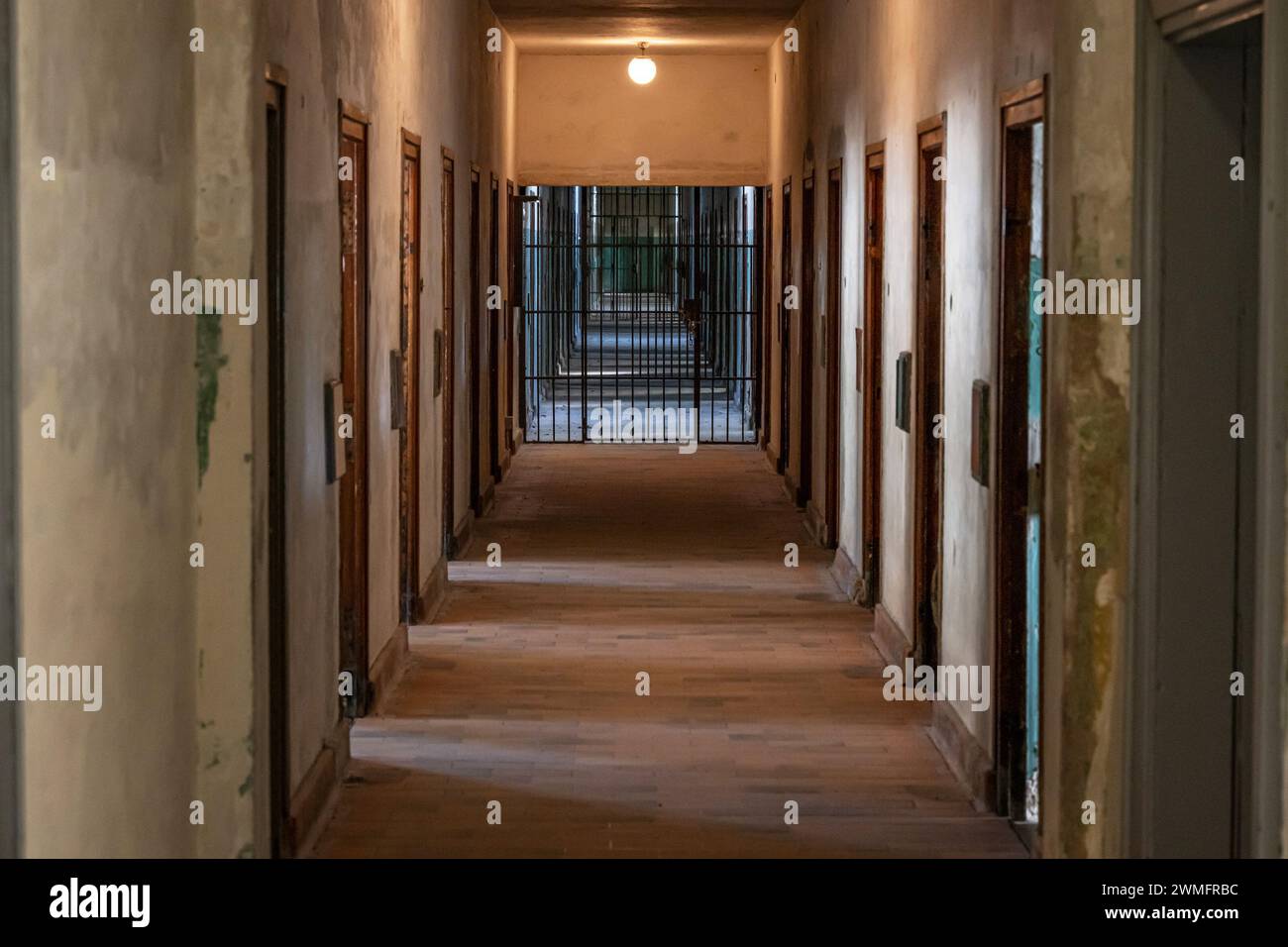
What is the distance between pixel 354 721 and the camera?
22.8 ft

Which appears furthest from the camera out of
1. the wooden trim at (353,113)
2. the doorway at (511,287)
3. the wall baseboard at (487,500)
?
the doorway at (511,287)

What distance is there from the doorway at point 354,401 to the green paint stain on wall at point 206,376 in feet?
8.38

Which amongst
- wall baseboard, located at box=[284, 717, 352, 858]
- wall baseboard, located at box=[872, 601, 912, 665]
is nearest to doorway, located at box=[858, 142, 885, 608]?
wall baseboard, located at box=[872, 601, 912, 665]

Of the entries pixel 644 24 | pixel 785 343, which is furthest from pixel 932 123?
pixel 644 24

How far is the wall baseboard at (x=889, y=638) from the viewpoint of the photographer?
771 centimetres

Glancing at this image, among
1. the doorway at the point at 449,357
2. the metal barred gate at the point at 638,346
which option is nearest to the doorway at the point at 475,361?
the doorway at the point at 449,357

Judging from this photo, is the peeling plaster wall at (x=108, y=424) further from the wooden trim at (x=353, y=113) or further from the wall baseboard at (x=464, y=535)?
the wall baseboard at (x=464, y=535)

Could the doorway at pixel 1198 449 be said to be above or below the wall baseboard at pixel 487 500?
above

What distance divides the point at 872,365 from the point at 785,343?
4826 millimetres

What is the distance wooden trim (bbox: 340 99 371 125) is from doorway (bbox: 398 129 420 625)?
1397 millimetres

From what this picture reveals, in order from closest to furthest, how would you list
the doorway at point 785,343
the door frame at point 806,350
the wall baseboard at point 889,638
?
1. the wall baseboard at point 889,638
2. the door frame at point 806,350
3. the doorway at point 785,343

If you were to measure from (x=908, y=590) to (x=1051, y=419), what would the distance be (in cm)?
357

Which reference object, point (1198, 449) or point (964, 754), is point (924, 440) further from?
point (1198, 449)
